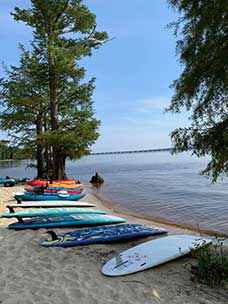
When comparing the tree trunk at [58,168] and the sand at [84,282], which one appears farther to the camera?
the tree trunk at [58,168]

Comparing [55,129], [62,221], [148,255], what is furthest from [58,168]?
[148,255]

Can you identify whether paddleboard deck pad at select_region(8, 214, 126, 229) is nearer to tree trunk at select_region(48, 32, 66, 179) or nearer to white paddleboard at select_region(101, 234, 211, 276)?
white paddleboard at select_region(101, 234, 211, 276)

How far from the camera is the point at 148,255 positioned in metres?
5.84

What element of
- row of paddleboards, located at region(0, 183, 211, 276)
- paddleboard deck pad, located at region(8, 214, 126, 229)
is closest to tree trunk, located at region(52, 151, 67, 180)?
row of paddleboards, located at region(0, 183, 211, 276)

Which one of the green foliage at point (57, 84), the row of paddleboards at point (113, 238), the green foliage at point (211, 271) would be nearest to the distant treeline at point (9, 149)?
the green foliage at point (57, 84)

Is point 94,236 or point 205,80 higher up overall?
point 205,80

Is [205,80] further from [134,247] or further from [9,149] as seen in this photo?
[9,149]

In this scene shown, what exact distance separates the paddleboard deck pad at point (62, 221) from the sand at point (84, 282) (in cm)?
210

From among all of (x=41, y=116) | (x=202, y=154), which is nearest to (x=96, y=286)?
(x=202, y=154)

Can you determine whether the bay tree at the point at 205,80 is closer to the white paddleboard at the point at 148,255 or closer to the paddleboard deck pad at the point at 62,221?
the white paddleboard at the point at 148,255

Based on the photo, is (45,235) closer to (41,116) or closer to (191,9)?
(191,9)

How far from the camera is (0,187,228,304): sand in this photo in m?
4.27

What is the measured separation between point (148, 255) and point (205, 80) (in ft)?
10.9

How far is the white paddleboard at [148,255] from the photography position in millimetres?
5340
